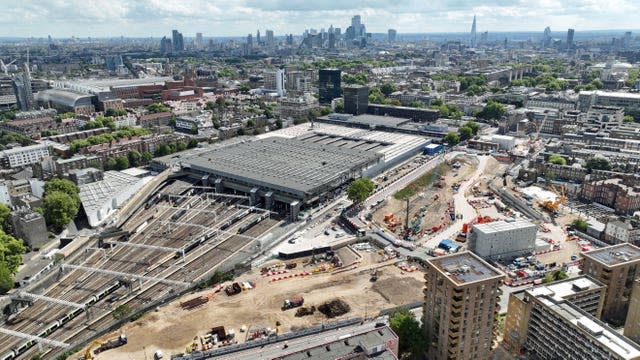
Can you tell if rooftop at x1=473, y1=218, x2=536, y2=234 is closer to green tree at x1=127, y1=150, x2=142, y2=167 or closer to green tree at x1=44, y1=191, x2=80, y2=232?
green tree at x1=44, y1=191, x2=80, y2=232

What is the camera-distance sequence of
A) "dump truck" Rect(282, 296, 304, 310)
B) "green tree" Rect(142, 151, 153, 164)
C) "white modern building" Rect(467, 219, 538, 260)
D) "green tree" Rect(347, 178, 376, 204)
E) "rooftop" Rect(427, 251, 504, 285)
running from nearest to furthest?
"rooftop" Rect(427, 251, 504, 285) < "dump truck" Rect(282, 296, 304, 310) < "white modern building" Rect(467, 219, 538, 260) < "green tree" Rect(347, 178, 376, 204) < "green tree" Rect(142, 151, 153, 164)

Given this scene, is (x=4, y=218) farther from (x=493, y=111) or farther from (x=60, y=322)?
(x=493, y=111)

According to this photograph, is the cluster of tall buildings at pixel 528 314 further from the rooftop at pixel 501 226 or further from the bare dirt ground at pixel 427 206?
the bare dirt ground at pixel 427 206

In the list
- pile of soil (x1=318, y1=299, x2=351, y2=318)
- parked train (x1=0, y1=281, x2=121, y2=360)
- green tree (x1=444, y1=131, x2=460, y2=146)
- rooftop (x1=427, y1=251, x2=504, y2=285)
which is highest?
rooftop (x1=427, y1=251, x2=504, y2=285)

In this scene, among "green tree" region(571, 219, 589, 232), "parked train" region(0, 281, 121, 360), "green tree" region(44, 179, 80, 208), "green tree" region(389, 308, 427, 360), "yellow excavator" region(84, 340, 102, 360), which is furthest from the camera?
"green tree" region(44, 179, 80, 208)

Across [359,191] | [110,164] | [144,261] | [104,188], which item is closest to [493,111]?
[359,191]

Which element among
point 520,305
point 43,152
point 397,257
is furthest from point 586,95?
point 43,152

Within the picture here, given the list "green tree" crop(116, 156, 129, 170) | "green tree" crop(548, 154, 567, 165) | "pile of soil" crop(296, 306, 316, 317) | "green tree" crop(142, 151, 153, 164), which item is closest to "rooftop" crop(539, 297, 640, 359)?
"pile of soil" crop(296, 306, 316, 317)
